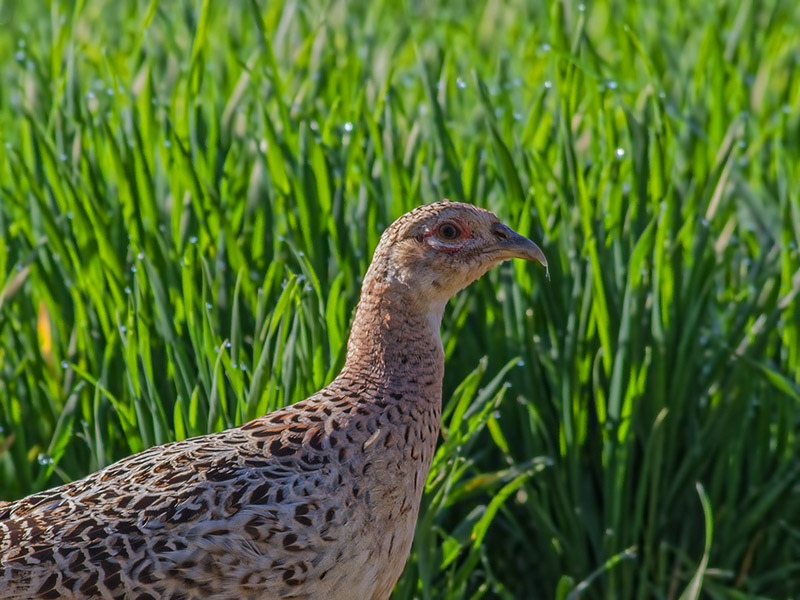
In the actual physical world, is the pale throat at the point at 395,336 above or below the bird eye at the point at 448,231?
below

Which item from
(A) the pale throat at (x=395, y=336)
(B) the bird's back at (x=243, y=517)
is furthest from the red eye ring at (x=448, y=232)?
(B) the bird's back at (x=243, y=517)

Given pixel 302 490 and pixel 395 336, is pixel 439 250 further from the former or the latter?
pixel 302 490

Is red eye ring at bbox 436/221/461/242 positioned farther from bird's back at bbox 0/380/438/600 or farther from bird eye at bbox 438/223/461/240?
bird's back at bbox 0/380/438/600

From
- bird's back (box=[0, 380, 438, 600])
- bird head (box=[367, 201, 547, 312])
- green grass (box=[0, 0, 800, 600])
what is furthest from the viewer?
green grass (box=[0, 0, 800, 600])

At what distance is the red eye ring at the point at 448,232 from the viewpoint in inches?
85.4

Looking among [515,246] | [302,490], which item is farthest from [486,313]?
[302,490]

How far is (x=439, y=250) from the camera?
85.0 inches

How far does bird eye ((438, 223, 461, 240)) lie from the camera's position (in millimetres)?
2170

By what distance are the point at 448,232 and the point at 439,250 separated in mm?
44

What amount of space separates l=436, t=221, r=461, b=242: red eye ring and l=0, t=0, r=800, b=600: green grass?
0.39 meters

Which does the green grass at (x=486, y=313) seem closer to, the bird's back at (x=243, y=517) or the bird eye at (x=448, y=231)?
the bird's back at (x=243, y=517)

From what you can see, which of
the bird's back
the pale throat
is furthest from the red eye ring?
the bird's back

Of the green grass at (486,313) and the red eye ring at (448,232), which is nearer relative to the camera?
the red eye ring at (448,232)

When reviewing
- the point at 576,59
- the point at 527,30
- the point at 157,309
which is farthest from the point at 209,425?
the point at 527,30
